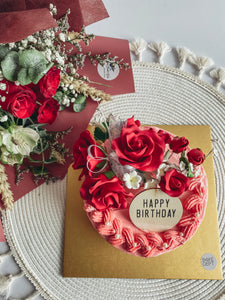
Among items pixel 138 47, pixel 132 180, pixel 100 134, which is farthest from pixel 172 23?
pixel 132 180

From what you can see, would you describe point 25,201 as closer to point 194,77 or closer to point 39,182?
point 39,182

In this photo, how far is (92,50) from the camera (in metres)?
1.09

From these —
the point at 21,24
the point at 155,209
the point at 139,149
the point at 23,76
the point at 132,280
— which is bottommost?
the point at 132,280

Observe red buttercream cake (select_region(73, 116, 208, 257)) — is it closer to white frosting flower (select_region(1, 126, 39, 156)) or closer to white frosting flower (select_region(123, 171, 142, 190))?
white frosting flower (select_region(123, 171, 142, 190))

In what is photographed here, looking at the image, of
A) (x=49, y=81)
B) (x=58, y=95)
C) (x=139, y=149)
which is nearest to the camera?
(x=139, y=149)

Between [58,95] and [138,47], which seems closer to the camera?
[58,95]

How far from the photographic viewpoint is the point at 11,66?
0.80 metres

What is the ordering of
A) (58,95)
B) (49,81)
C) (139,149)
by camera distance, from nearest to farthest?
(139,149) < (49,81) < (58,95)

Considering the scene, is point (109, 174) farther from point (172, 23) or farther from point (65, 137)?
point (172, 23)

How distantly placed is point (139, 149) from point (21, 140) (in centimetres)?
30

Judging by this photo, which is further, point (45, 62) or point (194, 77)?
point (194, 77)

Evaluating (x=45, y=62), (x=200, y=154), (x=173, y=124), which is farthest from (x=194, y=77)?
(x=45, y=62)

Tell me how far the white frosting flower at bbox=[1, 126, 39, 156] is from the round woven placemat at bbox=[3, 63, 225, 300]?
0.22 m

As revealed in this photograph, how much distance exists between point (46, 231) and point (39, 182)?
14cm
